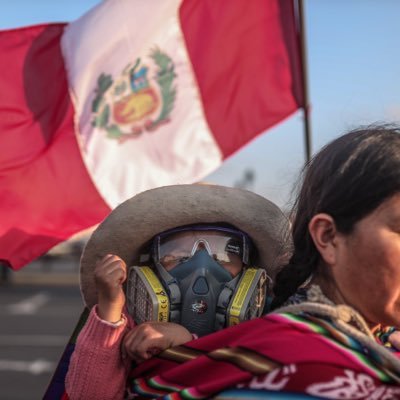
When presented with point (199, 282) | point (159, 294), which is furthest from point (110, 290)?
point (199, 282)

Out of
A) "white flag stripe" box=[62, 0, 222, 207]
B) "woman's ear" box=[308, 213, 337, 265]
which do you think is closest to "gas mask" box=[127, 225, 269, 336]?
"woman's ear" box=[308, 213, 337, 265]

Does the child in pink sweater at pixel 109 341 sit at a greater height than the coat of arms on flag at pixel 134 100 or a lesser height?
lesser

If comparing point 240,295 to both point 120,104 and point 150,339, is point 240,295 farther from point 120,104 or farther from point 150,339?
point 120,104

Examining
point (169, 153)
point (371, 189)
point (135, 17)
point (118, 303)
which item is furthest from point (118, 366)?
point (135, 17)

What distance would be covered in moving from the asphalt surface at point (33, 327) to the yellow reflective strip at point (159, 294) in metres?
6.01

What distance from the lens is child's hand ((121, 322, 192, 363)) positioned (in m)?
1.68

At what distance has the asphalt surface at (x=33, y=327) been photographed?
27.9 feet

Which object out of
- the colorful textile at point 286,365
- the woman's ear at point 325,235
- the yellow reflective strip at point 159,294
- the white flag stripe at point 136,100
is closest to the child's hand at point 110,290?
the yellow reflective strip at point 159,294

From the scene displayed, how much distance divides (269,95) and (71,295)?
16249mm

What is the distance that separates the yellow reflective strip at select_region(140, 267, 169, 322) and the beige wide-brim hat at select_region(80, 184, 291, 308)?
0.12 metres

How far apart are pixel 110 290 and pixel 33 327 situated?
12.3 metres

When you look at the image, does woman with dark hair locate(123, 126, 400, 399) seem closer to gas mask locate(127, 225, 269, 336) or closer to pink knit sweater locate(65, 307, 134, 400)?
pink knit sweater locate(65, 307, 134, 400)

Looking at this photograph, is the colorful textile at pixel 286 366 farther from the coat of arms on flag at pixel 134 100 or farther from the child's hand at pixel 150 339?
the coat of arms on flag at pixel 134 100

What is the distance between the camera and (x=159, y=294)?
1.96 m
